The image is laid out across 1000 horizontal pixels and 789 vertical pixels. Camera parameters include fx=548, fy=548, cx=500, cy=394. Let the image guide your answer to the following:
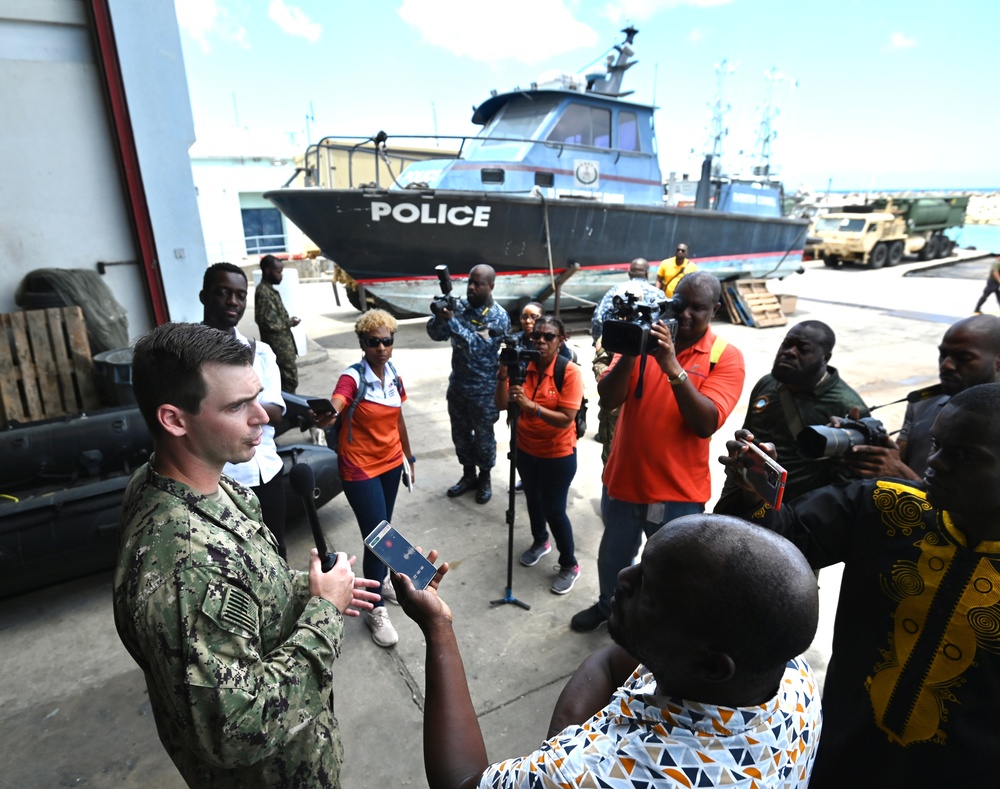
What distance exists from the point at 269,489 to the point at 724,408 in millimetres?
2216

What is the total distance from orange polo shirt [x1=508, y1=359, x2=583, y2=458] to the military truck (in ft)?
72.0

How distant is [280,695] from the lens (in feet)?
3.91

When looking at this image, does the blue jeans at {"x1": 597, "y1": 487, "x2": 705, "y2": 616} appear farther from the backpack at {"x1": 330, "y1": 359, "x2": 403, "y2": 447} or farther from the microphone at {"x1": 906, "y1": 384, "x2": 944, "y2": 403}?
the backpack at {"x1": 330, "y1": 359, "x2": 403, "y2": 447}

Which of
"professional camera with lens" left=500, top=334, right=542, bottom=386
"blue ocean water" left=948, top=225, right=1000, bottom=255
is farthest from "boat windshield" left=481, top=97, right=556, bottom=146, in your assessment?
"blue ocean water" left=948, top=225, right=1000, bottom=255

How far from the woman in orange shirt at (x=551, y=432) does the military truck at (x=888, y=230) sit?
865 inches

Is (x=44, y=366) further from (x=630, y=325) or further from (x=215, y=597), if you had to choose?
(x=630, y=325)

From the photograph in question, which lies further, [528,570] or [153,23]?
[153,23]

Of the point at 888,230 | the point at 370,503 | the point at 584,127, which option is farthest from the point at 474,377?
the point at 888,230

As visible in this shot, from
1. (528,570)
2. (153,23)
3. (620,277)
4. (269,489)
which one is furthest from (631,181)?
(269,489)

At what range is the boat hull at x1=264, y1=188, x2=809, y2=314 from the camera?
8625mm

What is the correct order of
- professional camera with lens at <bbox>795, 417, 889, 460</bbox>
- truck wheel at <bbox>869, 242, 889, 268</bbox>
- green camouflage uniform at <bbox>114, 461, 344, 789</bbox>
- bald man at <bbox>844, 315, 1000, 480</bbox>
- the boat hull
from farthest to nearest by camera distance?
truck wheel at <bbox>869, 242, 889, 268</bbox> → the boat hull → bald man at <bbox>844, 315, 1000, 480</bbox> → professional camera with lens at <bbox>795, 417, 889, 460</bbox> → green camouflage uniform at <bbox>114, 461, 344, 789</bbox>

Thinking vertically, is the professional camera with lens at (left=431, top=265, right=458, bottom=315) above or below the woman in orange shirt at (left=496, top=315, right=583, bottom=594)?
above

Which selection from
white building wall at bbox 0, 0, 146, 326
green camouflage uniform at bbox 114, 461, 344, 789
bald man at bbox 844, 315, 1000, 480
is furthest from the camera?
white building wall at bbox 0, 0, 146, 326

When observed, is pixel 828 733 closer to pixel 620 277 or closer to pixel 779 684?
pixel 779 684
